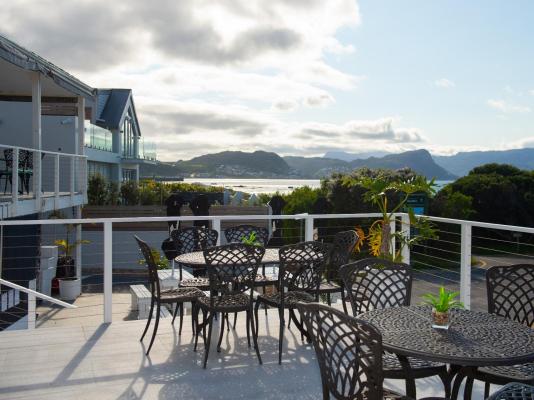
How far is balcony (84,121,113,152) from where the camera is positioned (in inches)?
818

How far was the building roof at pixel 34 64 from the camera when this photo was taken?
867cm

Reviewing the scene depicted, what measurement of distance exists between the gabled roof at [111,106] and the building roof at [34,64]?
1495 centimetres

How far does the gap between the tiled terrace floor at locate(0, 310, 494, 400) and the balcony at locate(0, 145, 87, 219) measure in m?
4.97

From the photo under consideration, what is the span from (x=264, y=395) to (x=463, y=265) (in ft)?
9.30

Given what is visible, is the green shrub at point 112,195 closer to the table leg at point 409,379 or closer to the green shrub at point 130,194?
the green shrub at point 130,194

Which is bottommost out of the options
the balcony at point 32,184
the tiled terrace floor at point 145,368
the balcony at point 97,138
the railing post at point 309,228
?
the tiled terrace floor at point 145,368

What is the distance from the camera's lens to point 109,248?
5.27m

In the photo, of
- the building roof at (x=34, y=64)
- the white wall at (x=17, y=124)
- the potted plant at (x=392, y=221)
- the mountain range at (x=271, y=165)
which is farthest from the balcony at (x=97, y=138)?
the potted plant at (x=392, y=221)

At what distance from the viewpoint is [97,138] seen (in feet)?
72.9

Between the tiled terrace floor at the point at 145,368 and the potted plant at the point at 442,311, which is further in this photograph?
the tiled terrace floor at the point at 145,368

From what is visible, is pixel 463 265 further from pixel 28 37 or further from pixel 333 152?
pixel 333 152

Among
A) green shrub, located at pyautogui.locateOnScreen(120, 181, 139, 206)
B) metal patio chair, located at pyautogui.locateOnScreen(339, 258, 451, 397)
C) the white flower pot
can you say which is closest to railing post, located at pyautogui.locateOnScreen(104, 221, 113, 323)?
metal patio chair, located at pyautogui.locateOnScreen(339, 258, 451, 397)

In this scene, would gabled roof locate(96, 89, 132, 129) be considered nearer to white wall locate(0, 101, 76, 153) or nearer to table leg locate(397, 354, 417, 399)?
white wall locate(0, 101, 76, 153)

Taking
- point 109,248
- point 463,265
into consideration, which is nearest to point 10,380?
point 109,248
